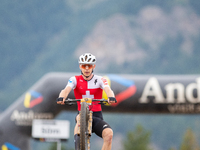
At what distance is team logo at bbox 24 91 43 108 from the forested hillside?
351ft

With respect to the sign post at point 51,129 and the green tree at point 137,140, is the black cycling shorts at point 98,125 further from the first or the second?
the green tree at point 137,140

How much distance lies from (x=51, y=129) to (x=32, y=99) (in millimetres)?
1957

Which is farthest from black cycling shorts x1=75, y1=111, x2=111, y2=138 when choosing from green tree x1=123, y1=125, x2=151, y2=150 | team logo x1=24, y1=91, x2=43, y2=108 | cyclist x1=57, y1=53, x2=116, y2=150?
green tree x1=123, y1=125, x2=151, y2=150

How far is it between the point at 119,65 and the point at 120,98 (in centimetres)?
11244

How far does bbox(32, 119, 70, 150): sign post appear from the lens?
1438cm

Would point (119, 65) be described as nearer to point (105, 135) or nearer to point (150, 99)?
point (150, 99)

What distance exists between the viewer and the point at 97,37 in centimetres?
13462

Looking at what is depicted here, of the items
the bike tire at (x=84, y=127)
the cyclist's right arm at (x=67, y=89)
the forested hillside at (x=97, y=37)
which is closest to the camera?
the bike tire at (x=84, y=127)

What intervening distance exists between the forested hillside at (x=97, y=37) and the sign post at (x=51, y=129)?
10814 centimetres

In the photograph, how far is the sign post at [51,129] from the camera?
14.4 meters

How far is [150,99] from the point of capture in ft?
50.2

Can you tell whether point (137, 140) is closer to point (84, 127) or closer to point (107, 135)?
point (107, 135)

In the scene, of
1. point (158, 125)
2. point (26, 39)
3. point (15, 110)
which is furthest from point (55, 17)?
point (15, 110)

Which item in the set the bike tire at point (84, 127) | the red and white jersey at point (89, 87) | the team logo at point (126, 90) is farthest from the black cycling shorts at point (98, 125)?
the team logo at point (126, 90)
